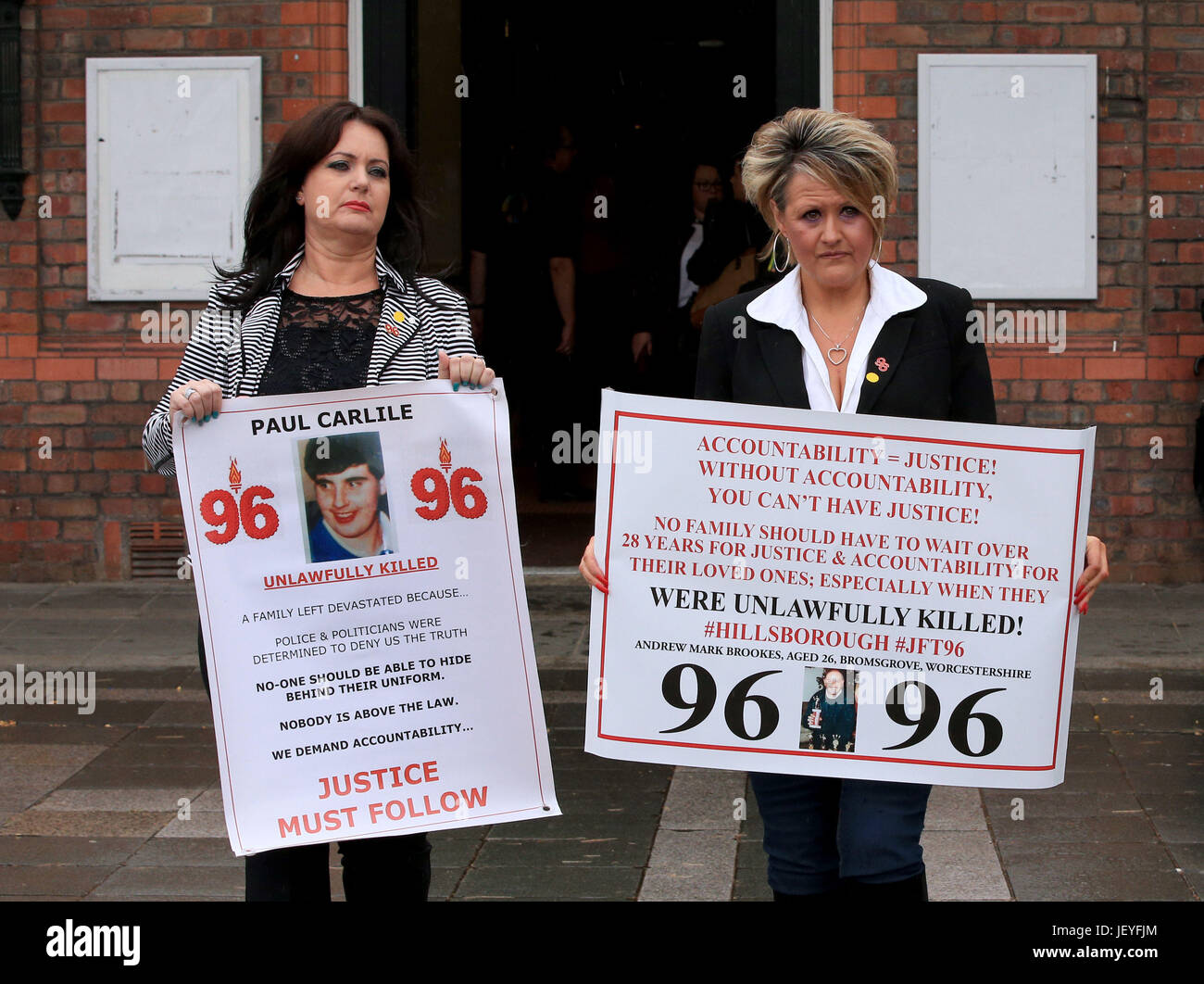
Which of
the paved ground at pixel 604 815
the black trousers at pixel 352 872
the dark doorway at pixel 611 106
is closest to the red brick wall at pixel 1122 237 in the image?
the paved ground at pixel 604 815

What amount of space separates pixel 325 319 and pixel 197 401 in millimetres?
334

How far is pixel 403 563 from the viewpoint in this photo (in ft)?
11.2

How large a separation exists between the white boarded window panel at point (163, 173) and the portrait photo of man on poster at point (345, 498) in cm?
561

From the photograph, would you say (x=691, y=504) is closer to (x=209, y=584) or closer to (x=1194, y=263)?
(x=209, y=584)

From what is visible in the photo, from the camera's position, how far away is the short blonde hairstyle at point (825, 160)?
3.17 meters

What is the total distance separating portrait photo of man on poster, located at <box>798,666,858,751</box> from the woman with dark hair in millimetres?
876

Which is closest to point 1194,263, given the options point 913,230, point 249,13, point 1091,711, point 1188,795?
point 913,230

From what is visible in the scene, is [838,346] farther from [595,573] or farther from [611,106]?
[611,106]

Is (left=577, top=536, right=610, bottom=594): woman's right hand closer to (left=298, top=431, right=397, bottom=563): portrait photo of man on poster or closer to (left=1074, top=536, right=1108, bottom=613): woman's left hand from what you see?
(left=298, top=431, right=397, bottom=563): portrait photo of man on poster

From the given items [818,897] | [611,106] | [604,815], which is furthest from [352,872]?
[611,106]

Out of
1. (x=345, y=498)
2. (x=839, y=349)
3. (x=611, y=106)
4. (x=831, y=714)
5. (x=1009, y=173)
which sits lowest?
(x=831, y=714)

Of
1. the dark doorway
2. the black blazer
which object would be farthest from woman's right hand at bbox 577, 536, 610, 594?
the dark doorway

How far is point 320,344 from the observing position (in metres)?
3.45

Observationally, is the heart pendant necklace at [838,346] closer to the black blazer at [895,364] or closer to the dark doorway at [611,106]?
the black blazer at [895,364]
